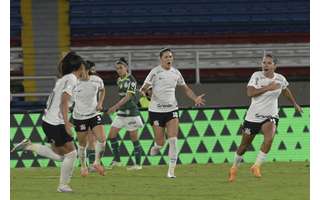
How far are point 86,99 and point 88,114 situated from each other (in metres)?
0.27

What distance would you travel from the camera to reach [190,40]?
2952 cm

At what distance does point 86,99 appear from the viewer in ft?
57.2

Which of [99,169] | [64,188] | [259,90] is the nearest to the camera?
[64,188]

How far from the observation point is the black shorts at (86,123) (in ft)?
56.7

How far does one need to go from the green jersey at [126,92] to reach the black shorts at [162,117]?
4.47 feet

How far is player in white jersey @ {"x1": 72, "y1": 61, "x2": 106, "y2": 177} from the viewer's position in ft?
56.7

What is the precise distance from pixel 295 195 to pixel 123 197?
7.31ft

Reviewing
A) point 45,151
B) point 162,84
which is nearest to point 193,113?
point 162,84

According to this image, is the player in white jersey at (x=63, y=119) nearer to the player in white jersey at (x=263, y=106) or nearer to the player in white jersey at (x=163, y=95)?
the player in white jersey at (x=163, y=95)

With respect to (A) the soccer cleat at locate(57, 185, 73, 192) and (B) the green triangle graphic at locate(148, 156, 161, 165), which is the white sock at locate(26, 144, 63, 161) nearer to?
(A) the soccer cleat at locate(57, 185, 73, 192)

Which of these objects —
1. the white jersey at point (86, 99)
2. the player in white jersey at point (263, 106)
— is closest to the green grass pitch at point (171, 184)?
the player in white jersey at point (263, 106)

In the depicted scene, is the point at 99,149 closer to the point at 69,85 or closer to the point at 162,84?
the point at 162,84

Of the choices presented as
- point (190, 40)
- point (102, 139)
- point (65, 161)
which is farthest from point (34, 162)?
point (190, 40)

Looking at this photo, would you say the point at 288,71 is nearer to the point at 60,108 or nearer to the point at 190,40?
the point at 190,40
